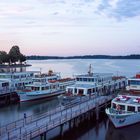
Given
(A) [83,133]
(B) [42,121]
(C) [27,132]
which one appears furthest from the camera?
(A) [83,133]

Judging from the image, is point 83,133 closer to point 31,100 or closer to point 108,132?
point 108,132

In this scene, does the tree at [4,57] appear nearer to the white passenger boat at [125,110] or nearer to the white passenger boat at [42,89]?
the white passenger boat at [42,89]

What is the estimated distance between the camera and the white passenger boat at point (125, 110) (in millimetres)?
36088

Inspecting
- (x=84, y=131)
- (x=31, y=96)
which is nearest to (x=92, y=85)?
(x=31, y=96)

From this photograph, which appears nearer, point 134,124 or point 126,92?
point 134,124

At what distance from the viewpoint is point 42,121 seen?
1315 inches

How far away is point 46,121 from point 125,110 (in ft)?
36.7

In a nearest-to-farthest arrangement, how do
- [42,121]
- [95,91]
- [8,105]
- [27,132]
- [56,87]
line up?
[27,132] < [42,121] < [95,91] < [8,105] < [56,87]

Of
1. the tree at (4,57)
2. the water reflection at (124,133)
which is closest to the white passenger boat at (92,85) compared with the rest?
the water reflection at (124,133)

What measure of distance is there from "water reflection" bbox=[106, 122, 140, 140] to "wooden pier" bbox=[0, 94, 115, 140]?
→ 15.2 ft

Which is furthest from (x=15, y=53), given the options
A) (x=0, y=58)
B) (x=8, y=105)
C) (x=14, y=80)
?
(x=8, y=105)

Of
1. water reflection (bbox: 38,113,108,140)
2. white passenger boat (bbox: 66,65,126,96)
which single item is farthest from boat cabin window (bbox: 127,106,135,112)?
white passenger boat (bbox: 66,65,126,96)

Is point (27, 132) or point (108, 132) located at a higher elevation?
point (27, 132)

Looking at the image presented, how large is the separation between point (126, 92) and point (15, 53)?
4096 inches
